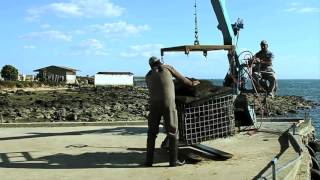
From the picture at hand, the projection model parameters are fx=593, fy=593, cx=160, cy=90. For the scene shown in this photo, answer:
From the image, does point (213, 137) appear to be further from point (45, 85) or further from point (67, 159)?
point (45, 85)

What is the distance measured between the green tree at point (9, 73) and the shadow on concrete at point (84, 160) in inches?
3729

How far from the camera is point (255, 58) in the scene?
14.4 meters

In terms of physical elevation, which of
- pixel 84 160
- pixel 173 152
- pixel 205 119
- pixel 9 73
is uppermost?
pixel 9 73

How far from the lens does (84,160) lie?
1043 cm

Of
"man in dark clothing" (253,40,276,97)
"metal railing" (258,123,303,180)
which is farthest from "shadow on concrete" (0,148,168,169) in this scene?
"man in dark clothing" (253,40,276,97)

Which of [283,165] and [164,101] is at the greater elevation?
[164,101]

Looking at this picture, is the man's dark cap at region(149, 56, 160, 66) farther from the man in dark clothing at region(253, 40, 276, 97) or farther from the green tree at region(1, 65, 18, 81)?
the green tree at region(1, 65, 18, 81)

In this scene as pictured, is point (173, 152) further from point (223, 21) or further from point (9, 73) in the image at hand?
point (9, 73)

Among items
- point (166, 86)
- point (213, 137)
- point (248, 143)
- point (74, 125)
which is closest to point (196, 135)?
point (213, 137)

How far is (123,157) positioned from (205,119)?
65.2 inches

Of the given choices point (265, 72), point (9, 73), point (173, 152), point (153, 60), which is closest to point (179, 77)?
point (153, 60)

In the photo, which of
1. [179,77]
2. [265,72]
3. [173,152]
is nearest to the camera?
[173,152]

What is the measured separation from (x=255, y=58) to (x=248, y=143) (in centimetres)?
278

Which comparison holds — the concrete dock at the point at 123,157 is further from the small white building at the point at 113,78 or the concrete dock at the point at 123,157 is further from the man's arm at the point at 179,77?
the small white building at the point at 113,78
